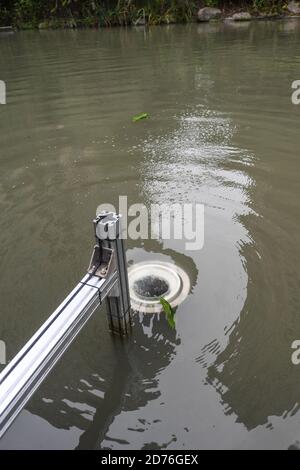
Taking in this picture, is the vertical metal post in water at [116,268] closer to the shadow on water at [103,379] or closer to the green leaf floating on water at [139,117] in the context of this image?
the shadow on water at [103,379]

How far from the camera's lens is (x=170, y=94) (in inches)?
246

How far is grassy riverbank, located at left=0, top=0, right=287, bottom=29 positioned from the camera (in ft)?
51.0

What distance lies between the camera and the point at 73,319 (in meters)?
1.60

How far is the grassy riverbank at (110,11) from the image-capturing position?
15.5 metres

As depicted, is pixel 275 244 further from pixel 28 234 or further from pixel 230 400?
pixel 28 234

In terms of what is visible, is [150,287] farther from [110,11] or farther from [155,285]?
[110,11]

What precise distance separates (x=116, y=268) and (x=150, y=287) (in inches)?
27.1

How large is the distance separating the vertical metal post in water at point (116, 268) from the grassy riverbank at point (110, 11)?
16.2 meters

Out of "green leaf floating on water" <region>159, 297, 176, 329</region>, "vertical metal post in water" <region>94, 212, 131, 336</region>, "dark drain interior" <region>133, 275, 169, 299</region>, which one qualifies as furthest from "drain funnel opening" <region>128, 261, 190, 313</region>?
"vertical metal post in water" <region>94, 212, 131, 336</region>

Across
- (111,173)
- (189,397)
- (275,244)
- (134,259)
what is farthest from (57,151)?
(189,397)

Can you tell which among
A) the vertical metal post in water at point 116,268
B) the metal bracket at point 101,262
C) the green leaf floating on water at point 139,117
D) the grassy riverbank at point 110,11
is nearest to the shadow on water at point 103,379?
the vertical metal post in water at point 116,268

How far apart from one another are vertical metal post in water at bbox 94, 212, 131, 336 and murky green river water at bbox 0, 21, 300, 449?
0.13m
